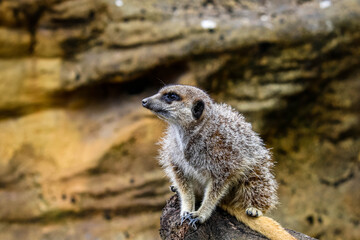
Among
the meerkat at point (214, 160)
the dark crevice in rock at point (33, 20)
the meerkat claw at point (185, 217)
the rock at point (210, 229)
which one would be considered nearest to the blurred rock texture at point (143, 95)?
the dark crevice in rock at point (33, 20)

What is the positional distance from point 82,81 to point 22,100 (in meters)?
0.71

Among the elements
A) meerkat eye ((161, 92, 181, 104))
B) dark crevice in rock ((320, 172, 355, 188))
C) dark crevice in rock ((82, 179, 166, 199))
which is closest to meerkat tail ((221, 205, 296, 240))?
meerkat eye ((161, 92, 181, 104))

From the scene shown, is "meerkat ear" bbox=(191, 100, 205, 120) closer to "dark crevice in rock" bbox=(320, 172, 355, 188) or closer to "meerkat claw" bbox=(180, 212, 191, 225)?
"meerkat claw" bbox=(180, 212, 191, 225)

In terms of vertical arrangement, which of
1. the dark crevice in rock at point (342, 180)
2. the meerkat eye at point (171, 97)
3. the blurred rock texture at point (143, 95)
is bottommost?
the dark crevice in rock at point (342, 180)

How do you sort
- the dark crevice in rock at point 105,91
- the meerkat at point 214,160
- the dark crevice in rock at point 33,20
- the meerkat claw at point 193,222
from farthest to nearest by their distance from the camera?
the dark crevice in rock at point 105,91
the dark crevice in rock at point 33,20
the meerkat at point 214,160
the meerkat claw at point 193,222

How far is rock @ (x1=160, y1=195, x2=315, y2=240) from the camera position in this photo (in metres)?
2.01

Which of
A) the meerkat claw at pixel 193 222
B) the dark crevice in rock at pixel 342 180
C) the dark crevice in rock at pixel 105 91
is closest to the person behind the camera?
the meerkat claw at pixel 193 222

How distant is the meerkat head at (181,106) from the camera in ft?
7.09

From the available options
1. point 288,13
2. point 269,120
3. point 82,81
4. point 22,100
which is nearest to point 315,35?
point 288,13

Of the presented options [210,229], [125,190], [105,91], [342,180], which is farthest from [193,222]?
[342,180]

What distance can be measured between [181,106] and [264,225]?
747 mm

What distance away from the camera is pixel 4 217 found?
14.9ft

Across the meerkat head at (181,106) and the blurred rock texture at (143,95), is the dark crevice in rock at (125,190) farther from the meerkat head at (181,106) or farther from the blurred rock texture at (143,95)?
the meerkat head at (181,106)

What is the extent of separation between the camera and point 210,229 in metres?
2.08
